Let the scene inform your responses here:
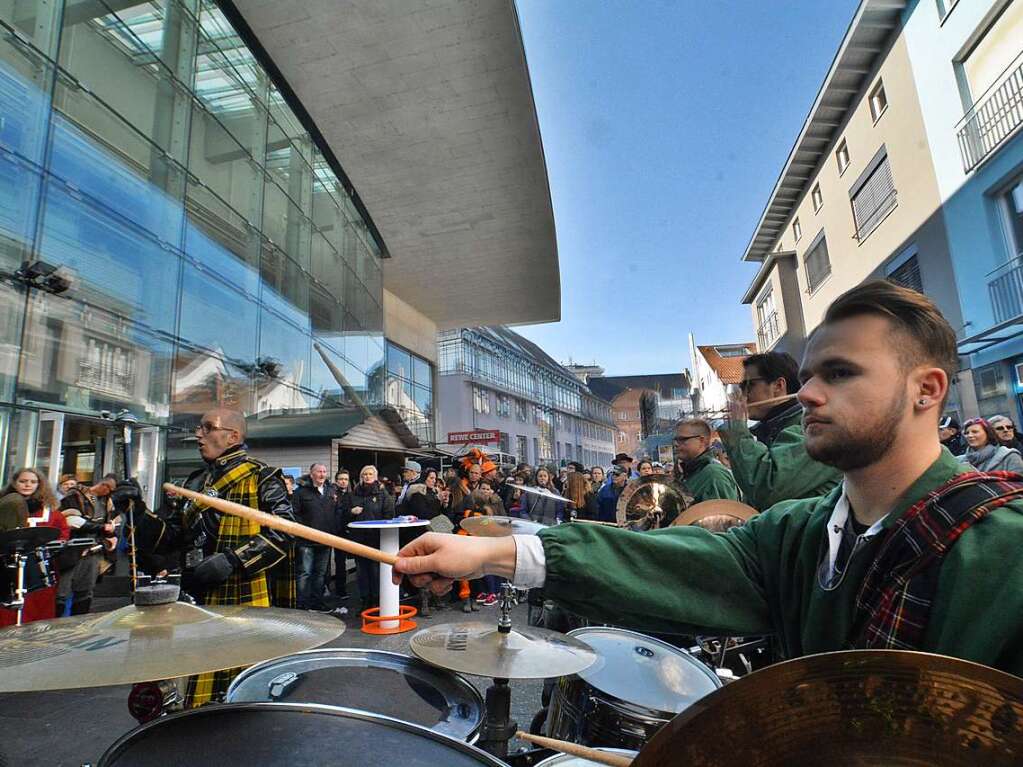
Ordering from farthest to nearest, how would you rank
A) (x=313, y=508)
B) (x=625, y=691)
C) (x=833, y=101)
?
(x=833, y=101)
(x=313, y=508)
(x=625, y=691)

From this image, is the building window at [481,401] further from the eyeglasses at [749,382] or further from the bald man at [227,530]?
the eyeglasses at [749,382]

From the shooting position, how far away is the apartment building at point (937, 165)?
10.2 m

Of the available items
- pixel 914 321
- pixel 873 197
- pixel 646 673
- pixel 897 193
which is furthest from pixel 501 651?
pixel 873 197

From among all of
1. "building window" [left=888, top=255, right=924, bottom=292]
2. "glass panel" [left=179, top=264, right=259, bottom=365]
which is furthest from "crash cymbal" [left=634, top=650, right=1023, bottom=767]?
"building window" [left=888, top=255, right=924, bottom=292]

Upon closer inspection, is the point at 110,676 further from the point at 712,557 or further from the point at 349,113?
the point at 349,113

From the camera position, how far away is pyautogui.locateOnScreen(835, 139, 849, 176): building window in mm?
17078

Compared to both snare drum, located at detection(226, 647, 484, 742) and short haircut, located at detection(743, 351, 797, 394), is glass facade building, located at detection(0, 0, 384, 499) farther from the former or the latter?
short haircut, located at detection(743, 351, 797, 394)

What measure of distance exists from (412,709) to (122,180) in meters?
9.51

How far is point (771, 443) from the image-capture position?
312 centimetres

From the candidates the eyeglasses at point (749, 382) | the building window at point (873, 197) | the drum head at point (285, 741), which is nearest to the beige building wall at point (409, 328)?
the building window at point (873, 197)

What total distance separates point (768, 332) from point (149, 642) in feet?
89.4

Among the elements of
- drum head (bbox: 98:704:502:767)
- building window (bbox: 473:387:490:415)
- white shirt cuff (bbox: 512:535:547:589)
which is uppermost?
building window (bbox: 473:387:490:415)

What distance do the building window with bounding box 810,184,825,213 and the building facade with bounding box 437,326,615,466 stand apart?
1537cm

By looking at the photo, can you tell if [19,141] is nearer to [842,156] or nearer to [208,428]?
[208,428]
